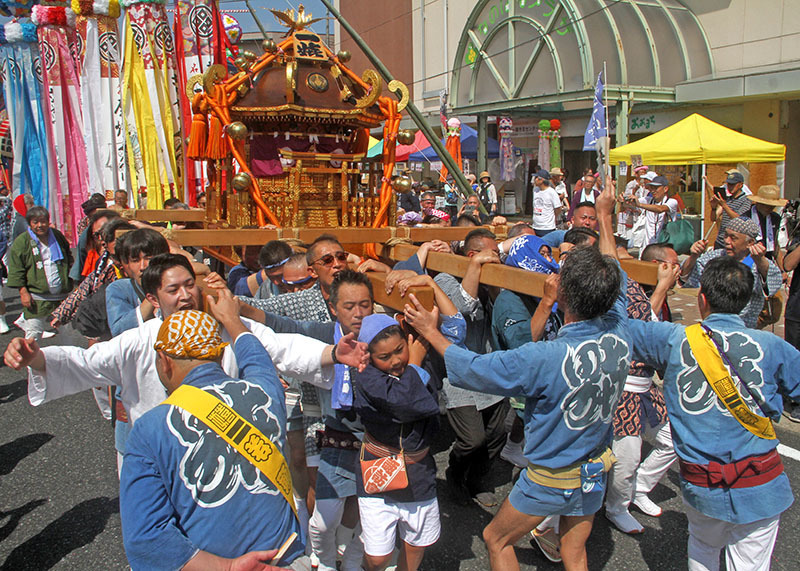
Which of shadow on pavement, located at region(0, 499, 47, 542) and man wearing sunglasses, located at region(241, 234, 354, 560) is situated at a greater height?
man wearing sunglasses, located at region(241, 234, 354, 560)

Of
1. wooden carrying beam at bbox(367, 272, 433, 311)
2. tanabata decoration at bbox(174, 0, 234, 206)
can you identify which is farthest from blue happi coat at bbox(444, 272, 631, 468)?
tanabata decoration at bbox(174, 0, 234, 206)

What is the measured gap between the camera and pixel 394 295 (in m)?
2.84

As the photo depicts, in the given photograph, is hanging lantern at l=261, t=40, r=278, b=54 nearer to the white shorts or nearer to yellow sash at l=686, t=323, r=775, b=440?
the white shorts

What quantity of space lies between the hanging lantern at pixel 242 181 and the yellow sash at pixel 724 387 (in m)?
3.30

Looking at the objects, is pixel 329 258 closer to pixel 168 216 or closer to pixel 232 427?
pixel 232 427

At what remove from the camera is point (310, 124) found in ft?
17.4

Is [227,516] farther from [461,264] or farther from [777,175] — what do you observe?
[777,175]

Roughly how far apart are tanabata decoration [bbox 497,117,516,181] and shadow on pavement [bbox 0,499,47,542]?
1609 cm

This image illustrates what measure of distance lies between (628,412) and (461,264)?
1.23 m

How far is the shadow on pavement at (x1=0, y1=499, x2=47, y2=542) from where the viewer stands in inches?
145

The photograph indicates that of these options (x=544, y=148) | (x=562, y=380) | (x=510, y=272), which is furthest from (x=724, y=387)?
(x=544, y=148)

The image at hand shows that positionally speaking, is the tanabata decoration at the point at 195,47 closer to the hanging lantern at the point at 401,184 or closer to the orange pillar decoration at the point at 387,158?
the orange pillar decoration at the point at 387,158

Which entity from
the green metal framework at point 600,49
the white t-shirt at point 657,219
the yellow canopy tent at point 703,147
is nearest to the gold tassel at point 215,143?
the yellow canopy tent at point 703,147

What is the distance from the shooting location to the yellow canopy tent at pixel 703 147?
8.93 metres
